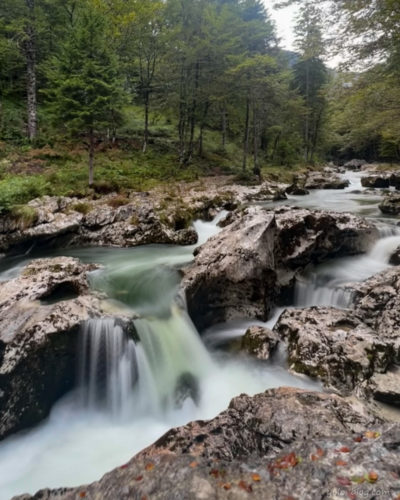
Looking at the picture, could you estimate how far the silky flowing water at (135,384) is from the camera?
168 inches

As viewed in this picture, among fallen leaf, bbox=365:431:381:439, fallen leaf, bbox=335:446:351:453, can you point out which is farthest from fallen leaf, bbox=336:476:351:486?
fallen leaf, bbox=365:431:381:439

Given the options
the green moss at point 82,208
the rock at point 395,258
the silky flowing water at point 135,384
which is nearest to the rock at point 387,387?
the silky flowing water at point 135,384

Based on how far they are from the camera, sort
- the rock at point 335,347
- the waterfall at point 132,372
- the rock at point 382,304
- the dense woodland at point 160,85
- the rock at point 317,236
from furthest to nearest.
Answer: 1. the dense woodland at point 160,85
2. the rock at point 317,236
3. the rock at point 382,304
4. the waterfall at point 132,372
5. the rock at point 335,347

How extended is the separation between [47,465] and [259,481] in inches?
135

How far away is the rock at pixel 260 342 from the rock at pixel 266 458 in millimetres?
2016

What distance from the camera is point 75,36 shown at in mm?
13336

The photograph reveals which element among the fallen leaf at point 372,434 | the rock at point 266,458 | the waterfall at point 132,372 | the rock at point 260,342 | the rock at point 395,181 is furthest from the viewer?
the rock at point 395,181

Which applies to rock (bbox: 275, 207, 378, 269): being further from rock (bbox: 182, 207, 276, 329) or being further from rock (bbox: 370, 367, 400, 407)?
rock (bbox: 370, 367, 400, 407)

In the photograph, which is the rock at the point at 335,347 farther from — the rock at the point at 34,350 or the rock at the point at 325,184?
the rock at the point at 325,184

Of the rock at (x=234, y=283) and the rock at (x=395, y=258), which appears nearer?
the rock at (x=234, y=283)

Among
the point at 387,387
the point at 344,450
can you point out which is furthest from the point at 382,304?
the point at 344,450

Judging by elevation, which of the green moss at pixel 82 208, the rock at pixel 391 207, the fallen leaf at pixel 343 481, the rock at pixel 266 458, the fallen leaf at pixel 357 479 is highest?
the rock at pixel 391 207

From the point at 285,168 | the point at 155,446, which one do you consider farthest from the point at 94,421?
the point at 285,168

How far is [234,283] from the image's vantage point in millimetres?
6969
